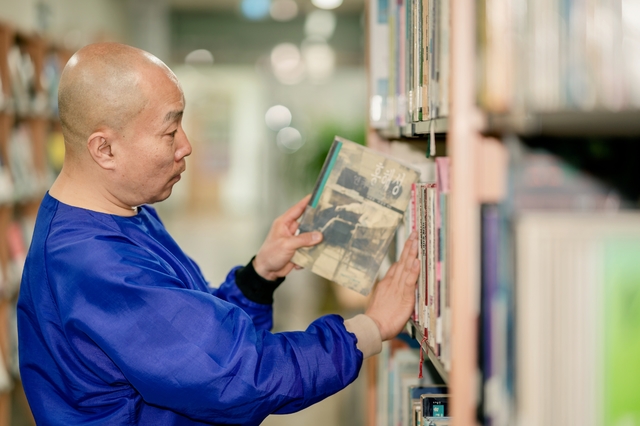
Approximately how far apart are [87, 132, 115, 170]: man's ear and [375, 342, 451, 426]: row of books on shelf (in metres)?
0.81

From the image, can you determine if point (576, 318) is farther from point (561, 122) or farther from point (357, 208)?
point (357, 208)

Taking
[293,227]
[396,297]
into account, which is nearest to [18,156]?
[293,227]

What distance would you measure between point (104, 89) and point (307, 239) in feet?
1.72

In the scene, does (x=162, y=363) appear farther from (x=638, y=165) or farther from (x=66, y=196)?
(x=638, y=165)

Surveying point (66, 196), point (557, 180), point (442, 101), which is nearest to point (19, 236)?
point (66, 196)

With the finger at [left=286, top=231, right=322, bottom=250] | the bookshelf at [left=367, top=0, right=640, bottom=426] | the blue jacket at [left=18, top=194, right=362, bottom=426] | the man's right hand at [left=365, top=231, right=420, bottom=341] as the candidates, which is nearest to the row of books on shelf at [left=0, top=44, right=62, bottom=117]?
the blue jacket at [left=18, top=194, right=362, bottom=426]

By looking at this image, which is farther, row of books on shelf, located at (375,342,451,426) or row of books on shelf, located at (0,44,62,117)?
row of books on shelf, located at (0,44,62,117)

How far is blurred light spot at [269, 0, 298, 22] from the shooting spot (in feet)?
21.6

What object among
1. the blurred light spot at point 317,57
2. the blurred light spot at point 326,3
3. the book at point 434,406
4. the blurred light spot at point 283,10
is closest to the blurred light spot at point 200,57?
the blurred light spot at point 283,10

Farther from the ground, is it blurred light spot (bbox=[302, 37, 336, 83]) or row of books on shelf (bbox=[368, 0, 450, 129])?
blurred light spot (bbox=[302, 37, 336, 83])

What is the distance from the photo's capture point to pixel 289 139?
6.96 meters

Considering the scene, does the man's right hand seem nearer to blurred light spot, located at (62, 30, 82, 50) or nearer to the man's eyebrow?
the man's eyebrow

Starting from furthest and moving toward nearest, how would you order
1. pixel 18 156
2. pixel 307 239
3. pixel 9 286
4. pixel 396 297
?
1. pixel 18 156
2. pixel 9 286
3. pixel 307 239
4. pixel 396 297

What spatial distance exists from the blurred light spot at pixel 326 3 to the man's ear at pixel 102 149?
18.2 feet
